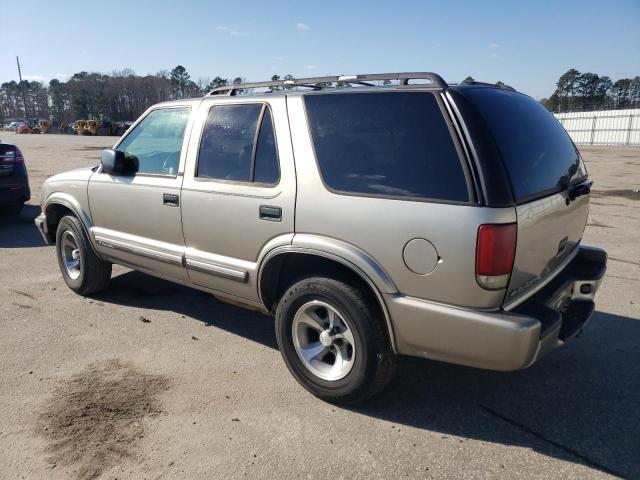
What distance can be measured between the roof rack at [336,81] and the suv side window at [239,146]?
0.95ft

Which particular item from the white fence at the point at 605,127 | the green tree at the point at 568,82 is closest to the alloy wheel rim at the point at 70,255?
the white fence at the point at 605,127

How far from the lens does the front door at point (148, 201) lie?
4062 mm

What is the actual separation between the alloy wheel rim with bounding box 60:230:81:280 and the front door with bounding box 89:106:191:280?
2.14ft

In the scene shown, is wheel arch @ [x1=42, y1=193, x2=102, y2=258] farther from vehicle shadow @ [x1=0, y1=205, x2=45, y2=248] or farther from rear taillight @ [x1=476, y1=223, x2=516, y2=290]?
rear taillight @ [x1=476, y1=223, x2=516, y2=290]

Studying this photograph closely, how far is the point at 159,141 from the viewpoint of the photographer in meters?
4.34

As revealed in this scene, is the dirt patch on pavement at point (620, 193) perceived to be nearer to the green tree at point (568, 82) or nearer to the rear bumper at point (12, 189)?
the rear bumper at point (12, 189)

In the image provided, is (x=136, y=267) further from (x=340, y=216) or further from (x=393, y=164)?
(x=393, y=164)

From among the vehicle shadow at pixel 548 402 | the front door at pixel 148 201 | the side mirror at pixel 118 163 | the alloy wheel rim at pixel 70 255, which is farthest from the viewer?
the alloy wheel rim at pixel 70 255

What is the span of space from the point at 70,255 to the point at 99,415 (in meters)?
2.78

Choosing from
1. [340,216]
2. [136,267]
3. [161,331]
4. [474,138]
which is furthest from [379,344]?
[136,267]

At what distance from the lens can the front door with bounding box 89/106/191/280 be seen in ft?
13.3

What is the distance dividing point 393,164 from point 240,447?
181 cm

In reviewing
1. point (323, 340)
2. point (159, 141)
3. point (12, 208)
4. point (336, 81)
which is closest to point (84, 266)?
point (159, 141)

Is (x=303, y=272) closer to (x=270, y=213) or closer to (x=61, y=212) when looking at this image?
(x=270, y=213)
